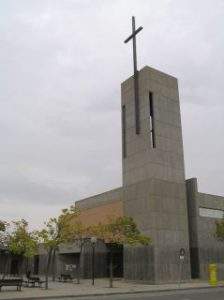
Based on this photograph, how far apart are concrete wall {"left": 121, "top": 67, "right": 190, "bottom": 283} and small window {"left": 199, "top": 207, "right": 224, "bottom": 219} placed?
13.6 feet

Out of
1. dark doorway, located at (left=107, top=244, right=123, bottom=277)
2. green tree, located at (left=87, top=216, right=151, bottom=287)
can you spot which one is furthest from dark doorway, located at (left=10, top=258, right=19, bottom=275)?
green tree, located at (left=87, top=216, right=151, bottom=287)

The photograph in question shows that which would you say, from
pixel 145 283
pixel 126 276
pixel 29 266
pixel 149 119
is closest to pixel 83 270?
pixel 126 276

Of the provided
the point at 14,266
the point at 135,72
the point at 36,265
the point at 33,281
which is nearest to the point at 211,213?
the point at 135,72

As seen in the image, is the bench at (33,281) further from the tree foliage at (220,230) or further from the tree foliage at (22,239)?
the tree foliage at (220,230)

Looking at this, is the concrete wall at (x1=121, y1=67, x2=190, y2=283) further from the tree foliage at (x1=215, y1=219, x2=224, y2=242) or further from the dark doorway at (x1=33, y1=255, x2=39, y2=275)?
the dark doorway at (x1=33, y1=255, x2=39, y2=275)

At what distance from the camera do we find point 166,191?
157ft

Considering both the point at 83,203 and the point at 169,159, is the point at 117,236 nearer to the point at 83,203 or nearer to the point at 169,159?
the point at 169,159

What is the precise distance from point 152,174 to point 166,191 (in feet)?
8.27

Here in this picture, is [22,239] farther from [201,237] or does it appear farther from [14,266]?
[14,266]

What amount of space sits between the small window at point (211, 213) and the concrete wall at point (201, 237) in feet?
1.16

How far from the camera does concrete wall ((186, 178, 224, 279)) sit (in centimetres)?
5062

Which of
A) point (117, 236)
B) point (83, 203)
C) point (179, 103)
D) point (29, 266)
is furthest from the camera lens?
point (29, 266)

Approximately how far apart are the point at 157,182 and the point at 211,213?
1063 cm

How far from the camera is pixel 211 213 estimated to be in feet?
177
